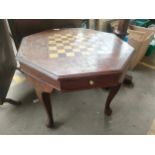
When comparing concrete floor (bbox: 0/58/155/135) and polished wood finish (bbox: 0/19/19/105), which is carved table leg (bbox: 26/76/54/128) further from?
polished wood finish (bbox: 0/19/19/105)

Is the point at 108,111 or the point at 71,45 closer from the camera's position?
the point at 71,45

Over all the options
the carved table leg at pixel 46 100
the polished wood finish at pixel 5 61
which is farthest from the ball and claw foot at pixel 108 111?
the polished wood finish at pixel 5 61

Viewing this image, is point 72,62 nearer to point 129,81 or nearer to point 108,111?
point 108,111

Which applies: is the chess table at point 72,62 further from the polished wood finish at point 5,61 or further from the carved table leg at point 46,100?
the polished wood finish at point 5,61

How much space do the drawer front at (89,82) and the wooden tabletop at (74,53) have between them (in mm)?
33

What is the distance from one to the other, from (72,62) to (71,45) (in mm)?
238

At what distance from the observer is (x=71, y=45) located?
3.56ft

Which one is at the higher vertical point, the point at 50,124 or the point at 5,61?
the point at 5,61

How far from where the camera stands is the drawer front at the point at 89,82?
32.2 inches

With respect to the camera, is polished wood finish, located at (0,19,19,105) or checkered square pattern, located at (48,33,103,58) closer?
checkered square pattern, located at (48,33,103,58)

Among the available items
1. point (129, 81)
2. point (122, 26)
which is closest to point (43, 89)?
point (122, 26)

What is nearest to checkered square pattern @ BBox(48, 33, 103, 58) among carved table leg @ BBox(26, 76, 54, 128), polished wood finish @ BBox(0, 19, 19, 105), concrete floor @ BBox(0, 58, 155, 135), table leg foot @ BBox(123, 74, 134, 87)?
carved table leg @ BBox(26, 76, 54, 128)

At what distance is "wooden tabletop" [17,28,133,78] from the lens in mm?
842
